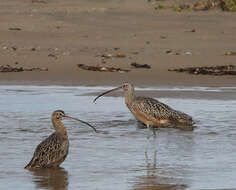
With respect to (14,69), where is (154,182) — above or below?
below

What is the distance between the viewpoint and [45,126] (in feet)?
38.8

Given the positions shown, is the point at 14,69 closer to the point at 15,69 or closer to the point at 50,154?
the point at 15,69

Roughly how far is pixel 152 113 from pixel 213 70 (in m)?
6.16

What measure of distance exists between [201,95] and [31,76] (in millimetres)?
4061

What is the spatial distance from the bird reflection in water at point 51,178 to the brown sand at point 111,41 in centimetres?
774

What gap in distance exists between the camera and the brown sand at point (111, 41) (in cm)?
1711

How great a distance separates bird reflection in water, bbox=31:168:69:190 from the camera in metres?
8.05

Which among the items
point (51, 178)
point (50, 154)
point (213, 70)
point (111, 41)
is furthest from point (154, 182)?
point (111, 41)

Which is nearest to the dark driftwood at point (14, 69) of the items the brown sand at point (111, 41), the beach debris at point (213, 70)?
the brown sand at point (111, 41)

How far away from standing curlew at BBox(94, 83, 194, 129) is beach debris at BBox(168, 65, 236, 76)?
5.46 m

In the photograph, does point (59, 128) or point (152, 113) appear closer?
point (59, 128)

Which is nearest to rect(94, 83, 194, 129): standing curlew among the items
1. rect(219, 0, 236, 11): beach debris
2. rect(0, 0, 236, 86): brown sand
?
rect(0, 0, 236, 86): brown sand

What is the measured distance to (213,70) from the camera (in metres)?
17.5

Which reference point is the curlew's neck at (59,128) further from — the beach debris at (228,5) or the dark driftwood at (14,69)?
the beach debris at (228,5)
